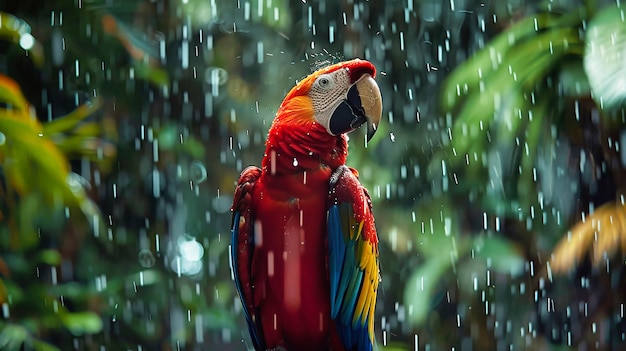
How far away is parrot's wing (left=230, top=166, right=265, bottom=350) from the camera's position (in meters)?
0.90

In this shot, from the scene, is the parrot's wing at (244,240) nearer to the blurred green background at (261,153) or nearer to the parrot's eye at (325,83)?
the parrot's eye at (325,83)

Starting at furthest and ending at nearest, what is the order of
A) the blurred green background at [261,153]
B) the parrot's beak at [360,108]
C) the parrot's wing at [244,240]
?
the blurred green background at [261,153]
the parrot's wing at [244,240]
the parrot's beak at [360,108]

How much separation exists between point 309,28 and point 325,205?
1253 millimetres

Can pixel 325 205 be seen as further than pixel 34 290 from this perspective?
No

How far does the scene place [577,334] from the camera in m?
2.06

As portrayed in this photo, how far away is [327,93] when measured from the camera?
A: 2.63 ft

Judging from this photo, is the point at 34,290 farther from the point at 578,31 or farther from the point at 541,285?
the point at 578,31

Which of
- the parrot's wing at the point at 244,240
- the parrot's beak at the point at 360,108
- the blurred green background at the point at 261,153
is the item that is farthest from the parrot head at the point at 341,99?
the blurred green background at the point at 261,153

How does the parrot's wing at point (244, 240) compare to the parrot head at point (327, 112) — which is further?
the parrot's wing at point (244, 240)

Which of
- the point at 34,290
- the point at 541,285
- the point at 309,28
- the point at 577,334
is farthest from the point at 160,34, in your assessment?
the point at 577,334

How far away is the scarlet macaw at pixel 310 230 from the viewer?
0.81 meters

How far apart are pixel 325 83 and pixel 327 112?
33 millimetres

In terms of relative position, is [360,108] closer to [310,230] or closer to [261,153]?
[310,230]

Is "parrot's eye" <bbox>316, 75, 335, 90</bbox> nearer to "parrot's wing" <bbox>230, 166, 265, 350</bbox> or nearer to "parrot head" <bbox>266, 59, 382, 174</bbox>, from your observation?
"parrot head" <bbox>266, 59, 382, 174</bbox>
